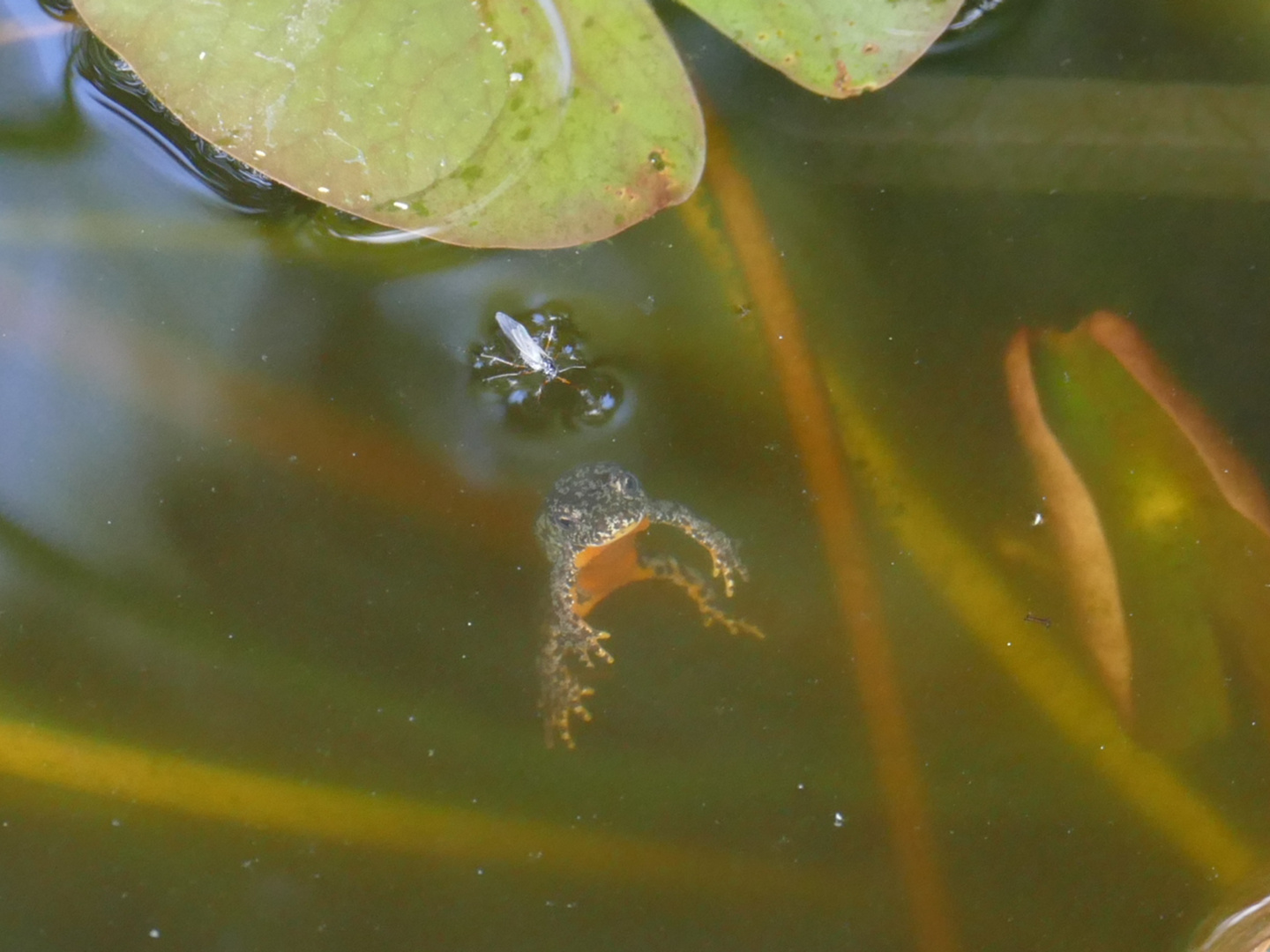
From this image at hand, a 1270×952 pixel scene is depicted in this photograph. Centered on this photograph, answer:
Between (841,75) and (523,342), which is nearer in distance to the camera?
(841,75)

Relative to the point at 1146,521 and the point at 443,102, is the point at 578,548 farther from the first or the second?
the point at 1146,521

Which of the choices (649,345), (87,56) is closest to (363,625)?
(649,345)

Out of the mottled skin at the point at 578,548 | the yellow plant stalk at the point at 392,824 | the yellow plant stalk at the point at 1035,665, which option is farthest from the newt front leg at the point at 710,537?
the yellow plant stalk at the point at 392,824

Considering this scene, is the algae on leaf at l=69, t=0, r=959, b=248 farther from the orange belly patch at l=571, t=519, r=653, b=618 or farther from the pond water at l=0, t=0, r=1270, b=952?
the orange belly patch at l=571, t=519, r=653, b=618

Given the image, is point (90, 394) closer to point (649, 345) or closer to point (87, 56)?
point (87, 56)

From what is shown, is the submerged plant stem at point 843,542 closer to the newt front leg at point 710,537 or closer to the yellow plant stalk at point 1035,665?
the yellow plant stalk at point 1035,665

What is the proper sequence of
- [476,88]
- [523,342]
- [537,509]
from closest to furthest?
[476,88] < [523,342] < [537,509]

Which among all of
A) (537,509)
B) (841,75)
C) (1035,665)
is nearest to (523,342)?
(537,509)

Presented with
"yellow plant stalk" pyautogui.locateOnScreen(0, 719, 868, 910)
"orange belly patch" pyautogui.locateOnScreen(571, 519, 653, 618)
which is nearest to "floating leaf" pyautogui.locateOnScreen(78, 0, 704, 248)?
"orange belly patch" pyautogui.locateOnScreen(571, 519, 653, 618)
